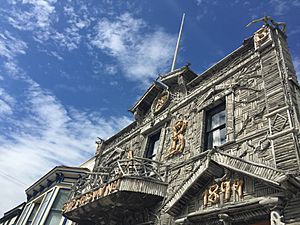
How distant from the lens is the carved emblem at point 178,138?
10.4 m

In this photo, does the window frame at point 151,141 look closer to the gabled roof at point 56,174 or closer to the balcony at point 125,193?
the balcony at point 125,193

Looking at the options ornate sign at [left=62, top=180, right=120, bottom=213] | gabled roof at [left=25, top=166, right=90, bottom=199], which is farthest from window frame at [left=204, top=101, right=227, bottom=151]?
gabled roof at [left=25, top=166, right=90, bottom=199]

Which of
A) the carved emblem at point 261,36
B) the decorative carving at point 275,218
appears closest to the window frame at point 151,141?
the carved emblem at point 261,36

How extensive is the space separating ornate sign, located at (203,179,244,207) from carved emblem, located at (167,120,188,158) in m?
2.80

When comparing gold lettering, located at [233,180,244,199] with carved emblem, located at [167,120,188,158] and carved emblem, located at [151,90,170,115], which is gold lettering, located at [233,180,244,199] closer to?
carved emblem, located at [167,120,188,158]

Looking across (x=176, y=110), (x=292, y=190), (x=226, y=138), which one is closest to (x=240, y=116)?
(x=226, y=138)

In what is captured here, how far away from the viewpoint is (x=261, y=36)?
9.31 metres

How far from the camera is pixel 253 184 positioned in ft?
21.2

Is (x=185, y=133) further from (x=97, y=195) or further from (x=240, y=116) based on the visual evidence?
(x=97, y=195)

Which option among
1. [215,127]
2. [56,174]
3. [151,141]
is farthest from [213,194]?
[56,174]

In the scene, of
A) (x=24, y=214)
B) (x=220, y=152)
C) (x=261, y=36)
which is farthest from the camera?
(x=24, y=214)

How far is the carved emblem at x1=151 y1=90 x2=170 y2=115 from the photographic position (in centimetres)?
1328

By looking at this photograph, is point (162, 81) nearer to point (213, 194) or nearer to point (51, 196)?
point (213, 194)

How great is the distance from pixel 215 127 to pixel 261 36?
361 cm
